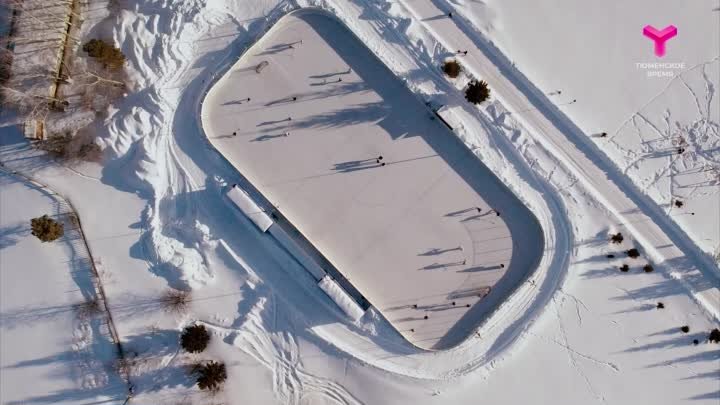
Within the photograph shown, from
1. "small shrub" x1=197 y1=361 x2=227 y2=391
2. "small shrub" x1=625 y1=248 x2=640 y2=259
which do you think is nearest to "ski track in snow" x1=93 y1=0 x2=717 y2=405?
"small shrub" x1=197 y1=361 x2=227 y2=391

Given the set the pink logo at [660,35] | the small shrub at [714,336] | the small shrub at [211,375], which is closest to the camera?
the small shrub at [211,375]

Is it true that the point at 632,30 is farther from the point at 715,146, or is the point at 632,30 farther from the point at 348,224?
the point at 348,224

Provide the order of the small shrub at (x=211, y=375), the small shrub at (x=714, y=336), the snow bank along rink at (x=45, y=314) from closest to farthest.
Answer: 1. the small shrub at (x=211, y=375)
2. the small shrub at (x=714, y=336)
3. the snow bank along rink at (x=45, y=314)

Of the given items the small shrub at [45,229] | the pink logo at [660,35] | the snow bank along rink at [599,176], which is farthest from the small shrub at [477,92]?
the small shrub at [45,229]

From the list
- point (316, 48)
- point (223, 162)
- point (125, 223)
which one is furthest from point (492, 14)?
point (125, 223)

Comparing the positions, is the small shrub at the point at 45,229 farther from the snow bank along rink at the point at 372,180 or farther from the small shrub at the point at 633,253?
the small shrub at the point at 633,253

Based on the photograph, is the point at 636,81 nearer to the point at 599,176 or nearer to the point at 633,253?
the point at 599,176

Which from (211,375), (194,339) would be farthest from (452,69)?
(211,375)

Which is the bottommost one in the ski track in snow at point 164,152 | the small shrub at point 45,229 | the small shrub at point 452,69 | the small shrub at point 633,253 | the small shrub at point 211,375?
the small shrub at point 45,229
